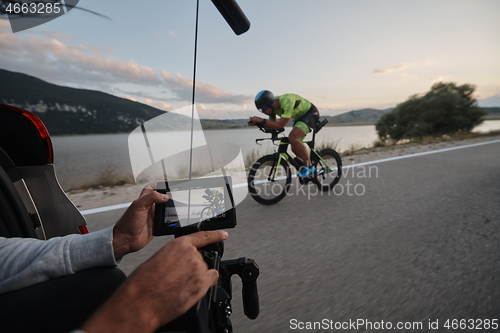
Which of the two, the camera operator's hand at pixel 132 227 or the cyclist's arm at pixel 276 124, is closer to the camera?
the camera operator's hand at pixel 132 227

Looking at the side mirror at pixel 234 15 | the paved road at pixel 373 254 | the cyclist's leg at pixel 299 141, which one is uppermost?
the side mirror at pixel 234 15

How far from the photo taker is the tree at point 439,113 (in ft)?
96.8

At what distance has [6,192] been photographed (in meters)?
1.37

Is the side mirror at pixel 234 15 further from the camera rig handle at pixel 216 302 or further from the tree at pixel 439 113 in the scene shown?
the tree at pixel 439 113

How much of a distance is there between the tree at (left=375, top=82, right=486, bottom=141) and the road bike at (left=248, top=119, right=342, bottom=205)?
1035 inches

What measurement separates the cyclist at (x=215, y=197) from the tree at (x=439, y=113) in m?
30.6

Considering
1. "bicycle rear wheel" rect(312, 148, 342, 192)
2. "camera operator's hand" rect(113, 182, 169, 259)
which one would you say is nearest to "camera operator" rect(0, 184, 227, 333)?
"camera operator's hand" rect(113, 182, 169, 259)

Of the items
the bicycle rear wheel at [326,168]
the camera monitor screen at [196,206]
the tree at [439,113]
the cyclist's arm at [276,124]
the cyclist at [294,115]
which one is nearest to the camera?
the camera monitor screen at [196,206]

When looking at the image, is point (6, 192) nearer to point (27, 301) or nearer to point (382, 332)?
point (27, 301)

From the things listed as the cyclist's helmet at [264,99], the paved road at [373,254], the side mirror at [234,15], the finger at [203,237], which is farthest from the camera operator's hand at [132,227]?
the cyclist's helmet at [264,99]

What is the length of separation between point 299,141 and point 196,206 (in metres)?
3.80

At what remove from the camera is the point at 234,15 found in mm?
1180

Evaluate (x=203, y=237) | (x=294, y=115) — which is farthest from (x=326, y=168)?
(x=203, y=237)

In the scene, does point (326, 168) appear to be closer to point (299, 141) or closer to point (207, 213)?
point (299, 141)
